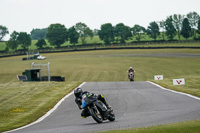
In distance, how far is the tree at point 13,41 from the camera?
154 meters

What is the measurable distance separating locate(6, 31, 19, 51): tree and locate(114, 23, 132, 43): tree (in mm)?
47340

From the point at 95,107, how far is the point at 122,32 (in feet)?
512

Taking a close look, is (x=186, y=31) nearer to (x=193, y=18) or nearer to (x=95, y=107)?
(x=193, y=18)

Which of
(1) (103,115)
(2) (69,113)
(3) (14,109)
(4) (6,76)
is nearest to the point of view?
(1) (103,115)

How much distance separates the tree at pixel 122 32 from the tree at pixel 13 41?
4734 cm

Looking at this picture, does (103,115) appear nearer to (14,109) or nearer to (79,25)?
(14,109)

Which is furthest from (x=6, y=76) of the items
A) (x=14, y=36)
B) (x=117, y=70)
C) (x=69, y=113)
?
(x=14, y=36)

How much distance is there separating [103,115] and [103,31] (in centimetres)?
16113

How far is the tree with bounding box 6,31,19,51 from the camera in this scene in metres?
154

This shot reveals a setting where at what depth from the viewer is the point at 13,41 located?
509 ft

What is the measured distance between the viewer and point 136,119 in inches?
481

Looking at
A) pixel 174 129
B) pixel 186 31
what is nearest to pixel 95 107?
pixel 174 129

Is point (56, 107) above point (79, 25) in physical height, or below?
below

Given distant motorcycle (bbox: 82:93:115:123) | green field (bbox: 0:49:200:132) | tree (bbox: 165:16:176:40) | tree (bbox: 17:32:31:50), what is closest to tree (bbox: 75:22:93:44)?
tree (bbox: 17:32:31:50)
